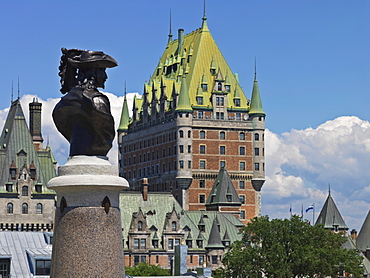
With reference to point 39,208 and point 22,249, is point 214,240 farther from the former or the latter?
point 22,249

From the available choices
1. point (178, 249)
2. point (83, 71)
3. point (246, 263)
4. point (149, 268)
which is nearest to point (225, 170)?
point (149, 268)

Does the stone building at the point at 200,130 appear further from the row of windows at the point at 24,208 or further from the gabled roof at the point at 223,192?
the row of windows at the point at 24,208

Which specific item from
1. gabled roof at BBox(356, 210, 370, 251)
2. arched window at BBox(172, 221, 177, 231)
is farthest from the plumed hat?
gabled roof at BBox(356, 210, 370, 251)

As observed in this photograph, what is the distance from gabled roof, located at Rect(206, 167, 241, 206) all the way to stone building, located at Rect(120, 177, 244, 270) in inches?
378

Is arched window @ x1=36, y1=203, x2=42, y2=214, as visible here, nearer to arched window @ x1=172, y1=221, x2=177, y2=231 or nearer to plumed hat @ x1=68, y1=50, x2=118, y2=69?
arched window @ x1=172, y1=221, x2=177, y2=231

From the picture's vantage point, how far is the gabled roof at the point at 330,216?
151750 mm

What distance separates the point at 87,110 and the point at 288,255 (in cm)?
7042

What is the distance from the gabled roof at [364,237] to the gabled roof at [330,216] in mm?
4642

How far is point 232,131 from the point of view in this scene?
162500 millimetres

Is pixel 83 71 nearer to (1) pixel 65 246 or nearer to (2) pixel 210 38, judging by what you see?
(1) pixel 65 246

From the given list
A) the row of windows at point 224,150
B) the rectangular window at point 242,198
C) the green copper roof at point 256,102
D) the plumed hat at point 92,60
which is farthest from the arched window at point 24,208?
the plumed hat at point 92,60

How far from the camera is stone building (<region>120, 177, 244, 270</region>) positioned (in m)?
132

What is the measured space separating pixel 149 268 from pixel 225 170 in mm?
42605

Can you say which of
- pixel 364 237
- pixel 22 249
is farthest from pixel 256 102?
pixel 22 249
